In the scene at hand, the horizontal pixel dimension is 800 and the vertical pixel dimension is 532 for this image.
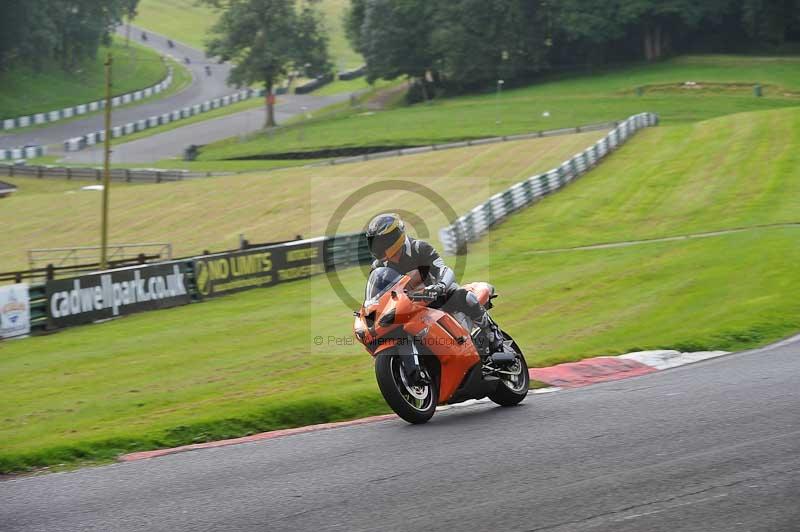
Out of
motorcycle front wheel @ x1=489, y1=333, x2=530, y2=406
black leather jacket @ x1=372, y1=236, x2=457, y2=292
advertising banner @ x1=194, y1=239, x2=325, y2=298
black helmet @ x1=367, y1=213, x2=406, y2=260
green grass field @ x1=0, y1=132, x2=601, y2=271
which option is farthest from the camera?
green grass field @ x1=0, y1=132, x2=601, y2=271

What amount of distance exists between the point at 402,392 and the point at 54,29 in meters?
94.9

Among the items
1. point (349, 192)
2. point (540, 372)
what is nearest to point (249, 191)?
point (349, 192)

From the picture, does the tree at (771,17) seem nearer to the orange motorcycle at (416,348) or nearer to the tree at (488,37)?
the tree at (488,37)

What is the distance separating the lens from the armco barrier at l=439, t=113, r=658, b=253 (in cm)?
3181

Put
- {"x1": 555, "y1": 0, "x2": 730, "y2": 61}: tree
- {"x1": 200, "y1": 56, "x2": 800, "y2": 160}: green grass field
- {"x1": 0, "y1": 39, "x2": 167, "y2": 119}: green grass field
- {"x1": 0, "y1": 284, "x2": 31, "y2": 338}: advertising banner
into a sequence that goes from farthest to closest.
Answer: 1. {"x1": 0, "y1": 39, "x2": 167, "y2": 119}: green grass field
2. {"x1": 555, "y1": 0, "x2": 730, "y2": 61}: tree
3. {"x1": 200, "y1": 56, "x2": 800, "y2": 160}: green grass field
4. {"x1": 0, "y1": 284, "x2": 31, "y2": 338}: advertising banner

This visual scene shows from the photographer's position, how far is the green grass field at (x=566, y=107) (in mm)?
70750

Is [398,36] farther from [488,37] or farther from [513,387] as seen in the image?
[513,387]

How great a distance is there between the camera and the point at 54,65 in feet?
343

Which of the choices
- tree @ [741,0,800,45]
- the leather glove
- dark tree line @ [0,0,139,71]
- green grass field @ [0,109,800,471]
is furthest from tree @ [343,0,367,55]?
the leather glove

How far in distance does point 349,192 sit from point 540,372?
121 ft

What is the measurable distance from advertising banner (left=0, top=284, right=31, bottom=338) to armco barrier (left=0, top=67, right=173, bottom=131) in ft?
229

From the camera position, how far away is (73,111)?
94250mm

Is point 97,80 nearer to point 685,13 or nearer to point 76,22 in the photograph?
point 76,22

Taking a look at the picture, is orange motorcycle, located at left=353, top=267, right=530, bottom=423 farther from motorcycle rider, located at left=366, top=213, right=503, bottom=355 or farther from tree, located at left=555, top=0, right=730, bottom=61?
tree, located at left=555, top=0, right=730, bottom=61
